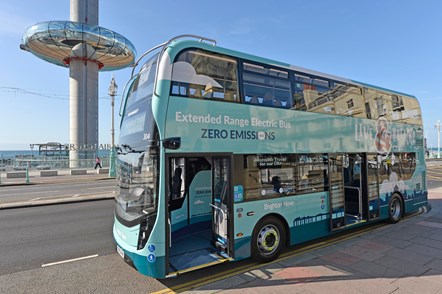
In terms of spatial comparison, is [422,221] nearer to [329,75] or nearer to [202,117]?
[329,75]

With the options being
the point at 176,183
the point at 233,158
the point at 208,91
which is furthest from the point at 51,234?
the point at 208,91

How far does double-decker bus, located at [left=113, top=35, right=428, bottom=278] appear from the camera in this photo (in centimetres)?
427

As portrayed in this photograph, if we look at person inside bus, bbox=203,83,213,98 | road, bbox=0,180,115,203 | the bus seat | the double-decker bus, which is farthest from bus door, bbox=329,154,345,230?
road, bbox=0,180,115,203

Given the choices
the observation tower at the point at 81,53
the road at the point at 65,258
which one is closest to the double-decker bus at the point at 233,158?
the road at the point at 65,258

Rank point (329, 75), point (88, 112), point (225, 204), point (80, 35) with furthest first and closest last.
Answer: point (88, 112) < point (80, 35) < point (329, 75) < point (225, 204)

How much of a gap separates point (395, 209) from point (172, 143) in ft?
25.5

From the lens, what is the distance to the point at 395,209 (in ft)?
27.6

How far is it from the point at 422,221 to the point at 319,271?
568 centimetres

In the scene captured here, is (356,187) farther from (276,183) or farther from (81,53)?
(81,53)

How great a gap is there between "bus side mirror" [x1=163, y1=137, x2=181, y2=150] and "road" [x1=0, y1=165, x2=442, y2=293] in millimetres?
2264

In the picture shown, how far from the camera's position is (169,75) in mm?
4324

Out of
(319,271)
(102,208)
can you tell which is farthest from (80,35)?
(319,271)

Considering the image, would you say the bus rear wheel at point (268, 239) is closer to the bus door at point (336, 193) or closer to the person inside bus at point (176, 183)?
the bus door at point (336, 193)

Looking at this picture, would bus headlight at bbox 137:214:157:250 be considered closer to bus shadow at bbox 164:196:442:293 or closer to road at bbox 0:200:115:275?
bus shadow at bbox 164:196:442:293
